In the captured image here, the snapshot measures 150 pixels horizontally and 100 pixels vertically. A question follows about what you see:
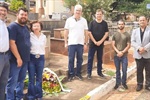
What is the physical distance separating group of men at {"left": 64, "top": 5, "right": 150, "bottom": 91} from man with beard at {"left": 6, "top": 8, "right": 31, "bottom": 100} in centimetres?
202

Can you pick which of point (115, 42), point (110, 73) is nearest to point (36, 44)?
point (115, 42)

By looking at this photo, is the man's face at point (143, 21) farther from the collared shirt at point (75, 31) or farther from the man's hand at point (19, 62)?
the man's hand at point (19, 62)

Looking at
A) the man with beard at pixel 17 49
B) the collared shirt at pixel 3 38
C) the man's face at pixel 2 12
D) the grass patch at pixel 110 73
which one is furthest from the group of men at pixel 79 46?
the grass patch at pixel 110 73

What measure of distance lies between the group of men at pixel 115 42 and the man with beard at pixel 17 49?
6.63 feet

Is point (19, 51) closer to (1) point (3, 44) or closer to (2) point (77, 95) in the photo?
(1) point (3, 44)

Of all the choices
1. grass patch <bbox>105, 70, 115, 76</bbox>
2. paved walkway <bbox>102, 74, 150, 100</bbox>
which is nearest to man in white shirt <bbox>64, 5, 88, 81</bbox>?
paved walkway <bbox>102, 74, 150, 100</bbox>

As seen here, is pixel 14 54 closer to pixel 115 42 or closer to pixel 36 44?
pixel 36 44

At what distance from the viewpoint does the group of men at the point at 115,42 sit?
6.27m

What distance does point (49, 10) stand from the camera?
35.8 m

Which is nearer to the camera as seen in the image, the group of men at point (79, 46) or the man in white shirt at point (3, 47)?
the man in white shirt at point (3, 47)

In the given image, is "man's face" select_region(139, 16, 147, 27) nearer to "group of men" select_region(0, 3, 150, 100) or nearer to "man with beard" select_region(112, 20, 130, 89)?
"group of men" select_region(0, 3, 150, 100)

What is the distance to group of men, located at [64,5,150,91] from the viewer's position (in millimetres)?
6266

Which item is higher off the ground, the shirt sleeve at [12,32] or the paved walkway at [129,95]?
the shirt sleeve at [12,32]

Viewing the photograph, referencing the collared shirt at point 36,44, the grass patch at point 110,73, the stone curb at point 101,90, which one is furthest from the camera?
the grass patch at point 110,73
